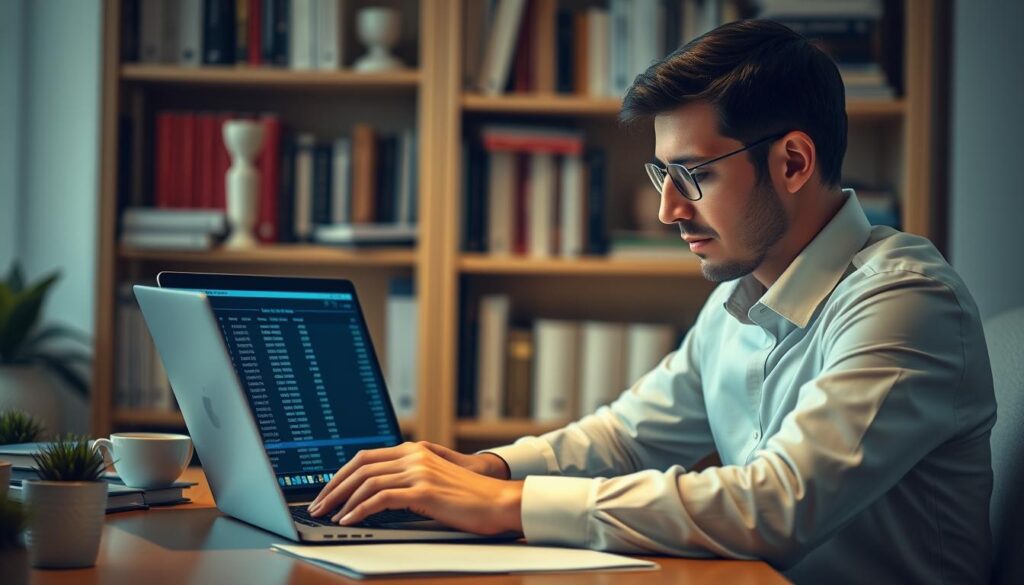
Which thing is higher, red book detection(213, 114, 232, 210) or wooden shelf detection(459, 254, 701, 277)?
red book detection(213, 114, 232, 210)

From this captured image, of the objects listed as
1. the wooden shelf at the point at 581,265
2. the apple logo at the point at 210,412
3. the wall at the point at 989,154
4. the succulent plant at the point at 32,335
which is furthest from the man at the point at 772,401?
the succulent plant at the point at 32,335

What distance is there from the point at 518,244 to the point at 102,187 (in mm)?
948

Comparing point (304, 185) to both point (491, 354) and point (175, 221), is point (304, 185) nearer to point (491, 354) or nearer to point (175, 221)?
point (175, 221)

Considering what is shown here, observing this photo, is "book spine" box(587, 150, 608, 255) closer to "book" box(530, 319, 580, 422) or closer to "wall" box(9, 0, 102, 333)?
"book" box(530, 319, 580, 422)

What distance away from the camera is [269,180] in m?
2.71

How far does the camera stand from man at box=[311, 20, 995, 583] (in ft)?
3.61

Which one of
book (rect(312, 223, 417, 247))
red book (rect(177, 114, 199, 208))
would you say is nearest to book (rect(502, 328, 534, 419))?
book (rect(312, 223, 417, 247))

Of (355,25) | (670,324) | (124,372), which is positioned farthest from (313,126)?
(670,324)

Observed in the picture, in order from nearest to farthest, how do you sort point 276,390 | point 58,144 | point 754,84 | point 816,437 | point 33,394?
point 816,437 → point 276,390 → point 754,84 → point 33,394 → point 58,144

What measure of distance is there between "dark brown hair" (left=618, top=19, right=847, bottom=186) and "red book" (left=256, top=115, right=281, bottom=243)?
1456mm

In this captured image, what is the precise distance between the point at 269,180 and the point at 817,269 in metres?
1.63

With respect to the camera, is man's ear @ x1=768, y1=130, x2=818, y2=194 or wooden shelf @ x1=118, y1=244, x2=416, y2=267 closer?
man's ear @ x1=768, y1=130, x2=818, y2=194

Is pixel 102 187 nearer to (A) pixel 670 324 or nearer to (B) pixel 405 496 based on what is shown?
(A) pixel 670 324

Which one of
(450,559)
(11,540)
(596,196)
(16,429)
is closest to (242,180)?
(596,196)
